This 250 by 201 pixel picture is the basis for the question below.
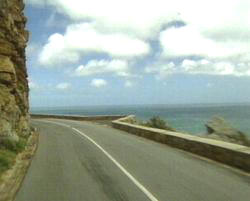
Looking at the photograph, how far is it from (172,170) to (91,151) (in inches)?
280

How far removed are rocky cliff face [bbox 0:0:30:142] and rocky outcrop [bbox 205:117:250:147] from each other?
12336 mm

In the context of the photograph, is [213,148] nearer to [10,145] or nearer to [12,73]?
[10,145]

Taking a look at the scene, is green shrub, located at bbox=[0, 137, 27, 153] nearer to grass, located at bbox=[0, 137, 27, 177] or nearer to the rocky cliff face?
grass, located at bbox=[0, 137, 27, 177]

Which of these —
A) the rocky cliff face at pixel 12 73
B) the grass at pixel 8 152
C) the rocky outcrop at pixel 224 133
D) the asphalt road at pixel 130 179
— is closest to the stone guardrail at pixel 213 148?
the asphalt road at pixel 130 179

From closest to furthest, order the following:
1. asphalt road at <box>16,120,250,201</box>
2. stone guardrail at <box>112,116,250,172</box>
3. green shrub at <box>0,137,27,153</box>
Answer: asphalt road at <box>16,120,250,201</box>
stone guardrail at <box>112,116,250,172</box>
green shrub at <box>0,137,27,153</box>

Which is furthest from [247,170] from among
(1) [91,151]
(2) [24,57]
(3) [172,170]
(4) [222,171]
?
(2) [24,57]

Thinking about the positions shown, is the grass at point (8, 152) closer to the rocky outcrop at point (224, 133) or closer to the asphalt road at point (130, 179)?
the asphalt road at point (130, 179)

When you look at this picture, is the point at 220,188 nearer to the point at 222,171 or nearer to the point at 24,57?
the point at 222,171

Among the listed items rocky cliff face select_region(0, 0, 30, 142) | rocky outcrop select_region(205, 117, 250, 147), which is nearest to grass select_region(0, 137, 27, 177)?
rocky cliff face select_region(0, 0, 30, 142)

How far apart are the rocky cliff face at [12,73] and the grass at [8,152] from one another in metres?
0.37

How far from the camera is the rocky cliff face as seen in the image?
72.6ft

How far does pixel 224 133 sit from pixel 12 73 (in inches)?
614

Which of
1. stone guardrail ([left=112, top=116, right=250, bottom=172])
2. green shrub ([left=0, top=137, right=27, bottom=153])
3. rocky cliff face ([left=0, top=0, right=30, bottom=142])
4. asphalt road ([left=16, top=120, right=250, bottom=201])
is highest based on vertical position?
rocky cliff face ([left=0, top=0, right=30, bottom=142])

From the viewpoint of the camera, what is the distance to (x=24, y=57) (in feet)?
109
